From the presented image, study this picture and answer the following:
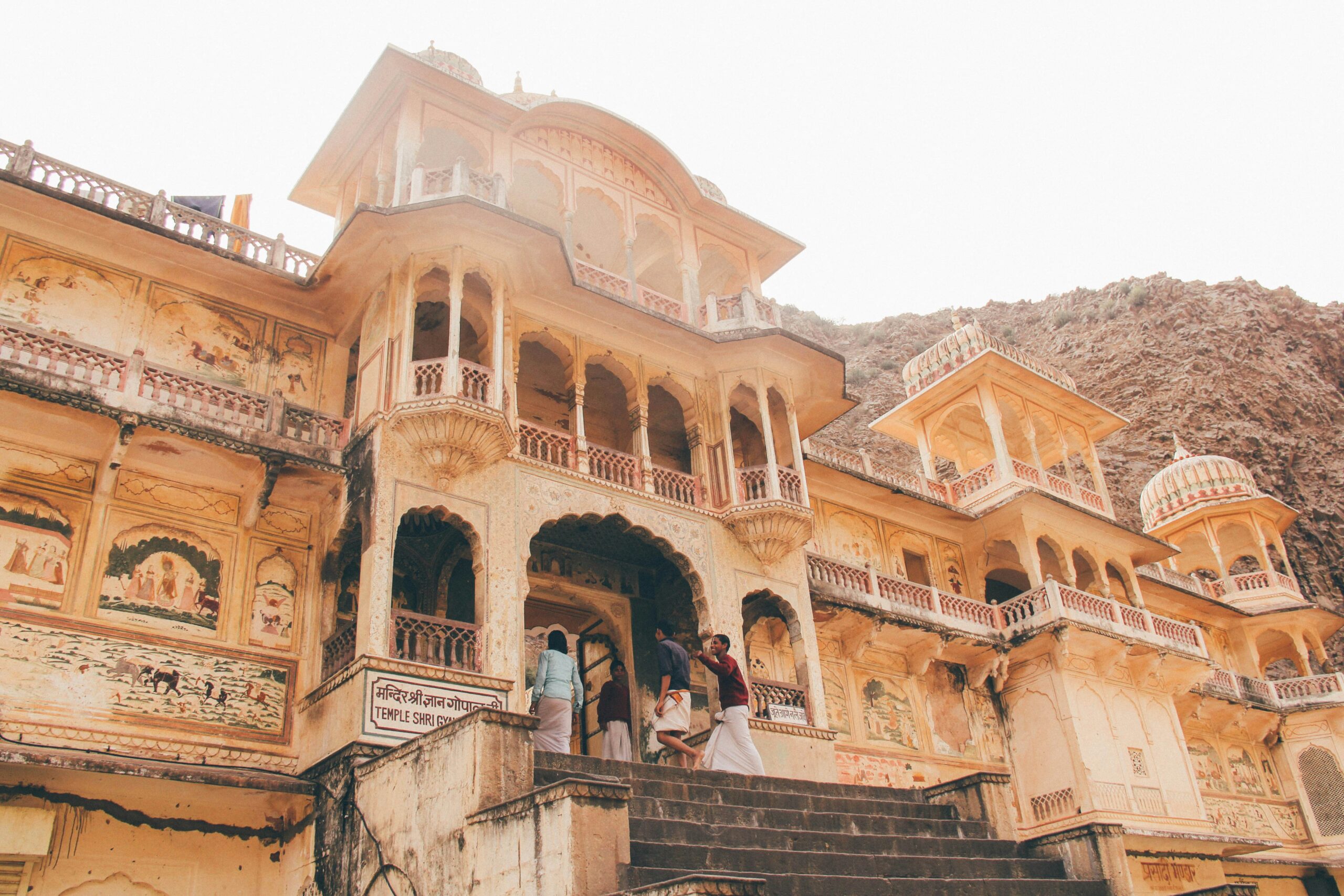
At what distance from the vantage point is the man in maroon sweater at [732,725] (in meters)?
11.2

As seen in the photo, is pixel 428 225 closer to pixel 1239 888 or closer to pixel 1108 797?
pixel 1239 888

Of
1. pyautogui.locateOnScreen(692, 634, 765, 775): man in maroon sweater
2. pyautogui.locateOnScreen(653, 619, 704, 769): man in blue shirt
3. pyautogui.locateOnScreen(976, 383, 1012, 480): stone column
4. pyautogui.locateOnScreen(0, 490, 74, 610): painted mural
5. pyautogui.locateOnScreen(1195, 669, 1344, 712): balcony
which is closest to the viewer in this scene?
pyautogui.locateOnScreen(0, 490, 74, 610): painted mural

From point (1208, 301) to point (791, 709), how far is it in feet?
108

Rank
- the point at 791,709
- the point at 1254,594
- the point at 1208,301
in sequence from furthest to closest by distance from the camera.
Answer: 1. the point at 1208,301
2. the point at 1254,594
3. the point at 791,709

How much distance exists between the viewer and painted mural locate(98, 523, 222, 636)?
11.3m

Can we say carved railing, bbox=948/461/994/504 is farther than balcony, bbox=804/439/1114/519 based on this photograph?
Yes

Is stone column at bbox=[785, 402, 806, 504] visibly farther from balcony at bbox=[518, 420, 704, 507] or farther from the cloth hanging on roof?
the cloth hanging on roof

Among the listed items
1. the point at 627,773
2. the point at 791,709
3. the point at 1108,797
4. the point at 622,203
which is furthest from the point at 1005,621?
the point at 627,773

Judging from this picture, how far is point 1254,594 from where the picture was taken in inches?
1027

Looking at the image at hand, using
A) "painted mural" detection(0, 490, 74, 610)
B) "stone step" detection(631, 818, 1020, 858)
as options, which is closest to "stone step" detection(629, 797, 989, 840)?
"stone step" detection(631, 818, 1020, 858)

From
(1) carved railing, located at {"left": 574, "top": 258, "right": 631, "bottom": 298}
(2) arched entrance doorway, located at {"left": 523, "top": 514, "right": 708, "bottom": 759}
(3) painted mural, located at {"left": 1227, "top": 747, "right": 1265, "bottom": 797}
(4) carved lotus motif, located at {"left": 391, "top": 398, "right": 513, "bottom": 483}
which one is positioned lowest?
(3) painted mural, located at {"left": 1227, "top": 747, "right": 1265, "bottom": 797}

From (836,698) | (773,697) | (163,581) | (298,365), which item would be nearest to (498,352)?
(298,365)

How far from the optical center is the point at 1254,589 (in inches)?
1035

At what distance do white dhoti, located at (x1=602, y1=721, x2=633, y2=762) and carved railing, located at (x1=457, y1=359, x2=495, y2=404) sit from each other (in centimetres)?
401
